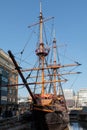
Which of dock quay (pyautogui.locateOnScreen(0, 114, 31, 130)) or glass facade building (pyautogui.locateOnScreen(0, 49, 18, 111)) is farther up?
glass facade building (pyautogui.locateOnScreen(0, 49, 18, 111))

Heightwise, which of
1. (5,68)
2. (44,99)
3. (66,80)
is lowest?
(44,99)

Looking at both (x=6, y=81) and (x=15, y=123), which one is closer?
(x=15, y=123)

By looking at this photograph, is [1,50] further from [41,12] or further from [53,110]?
[53,110]

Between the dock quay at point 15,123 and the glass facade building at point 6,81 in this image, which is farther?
the glass facade building at point 6,81

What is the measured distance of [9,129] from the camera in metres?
46.3

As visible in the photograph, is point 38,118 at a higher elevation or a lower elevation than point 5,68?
lower

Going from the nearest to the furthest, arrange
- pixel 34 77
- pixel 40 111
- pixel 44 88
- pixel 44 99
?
1. pixel 40 111
2. pixel 44 99
3. pixel 44 88
4. pixel 34 77

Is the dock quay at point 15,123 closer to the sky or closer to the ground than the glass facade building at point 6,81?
closer to the ground

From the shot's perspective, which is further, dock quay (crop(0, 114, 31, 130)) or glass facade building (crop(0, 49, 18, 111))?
glass facade building (crop(0, 49, 18, 111))

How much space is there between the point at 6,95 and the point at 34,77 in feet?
84.9

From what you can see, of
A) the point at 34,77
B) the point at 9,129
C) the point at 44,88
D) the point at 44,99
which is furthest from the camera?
the point at 34,77

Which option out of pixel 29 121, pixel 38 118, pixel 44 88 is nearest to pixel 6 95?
pixel 44 88

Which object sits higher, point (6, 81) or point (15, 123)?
point (6, 81)

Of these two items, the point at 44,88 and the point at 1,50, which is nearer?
the point at 44,88
